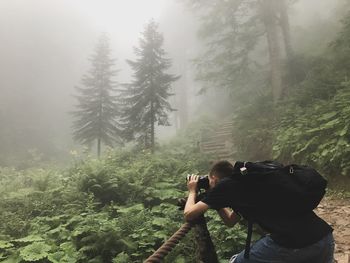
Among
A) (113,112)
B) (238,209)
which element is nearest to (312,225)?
(238,209)

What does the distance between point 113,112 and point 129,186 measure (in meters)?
19.9

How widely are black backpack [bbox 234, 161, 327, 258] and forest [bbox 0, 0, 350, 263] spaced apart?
3.44ft

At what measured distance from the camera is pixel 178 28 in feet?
182

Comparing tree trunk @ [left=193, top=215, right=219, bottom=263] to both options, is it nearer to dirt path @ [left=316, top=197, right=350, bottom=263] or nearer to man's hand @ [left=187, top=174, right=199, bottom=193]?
man's hand @ [left=187, top=174, right=199, bottom=193]

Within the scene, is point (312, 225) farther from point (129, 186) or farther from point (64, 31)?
point (64, 31)

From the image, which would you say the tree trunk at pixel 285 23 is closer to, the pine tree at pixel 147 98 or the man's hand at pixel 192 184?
the pine tree at pixel 147 98

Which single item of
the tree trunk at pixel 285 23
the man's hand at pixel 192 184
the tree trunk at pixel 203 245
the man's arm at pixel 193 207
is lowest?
the tree trunk at pixel 203 245

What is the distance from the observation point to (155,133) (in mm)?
25203

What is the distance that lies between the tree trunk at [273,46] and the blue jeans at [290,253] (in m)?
16.7

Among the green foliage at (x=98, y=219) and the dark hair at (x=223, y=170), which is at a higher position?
the dark hair at (x=223, y=170)

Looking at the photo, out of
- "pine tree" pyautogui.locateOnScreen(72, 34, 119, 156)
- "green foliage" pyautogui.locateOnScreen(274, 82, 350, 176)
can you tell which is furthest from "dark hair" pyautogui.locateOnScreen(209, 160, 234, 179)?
"pine tree" pyautogui.locateOnScreen(72, 34, 119, 156)

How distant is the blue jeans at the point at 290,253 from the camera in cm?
290

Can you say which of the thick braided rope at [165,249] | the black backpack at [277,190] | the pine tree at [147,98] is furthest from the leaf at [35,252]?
the pine tree at [147,98]

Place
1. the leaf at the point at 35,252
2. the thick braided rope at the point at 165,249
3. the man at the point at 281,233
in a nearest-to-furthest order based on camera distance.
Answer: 1. the thick braided rope at the point at 165,249
2. the man at the point at 281,233
3. the leaf at the point at 35,252
